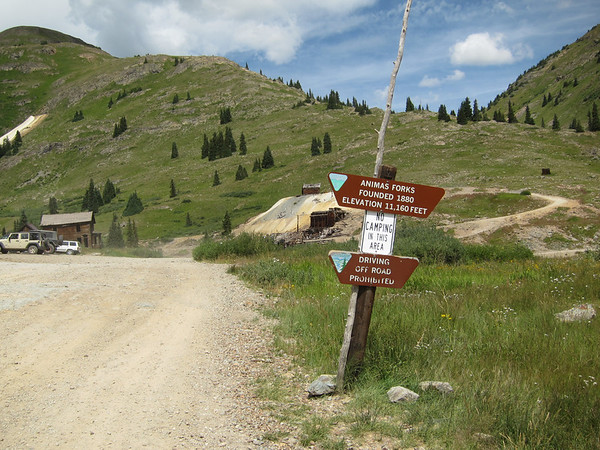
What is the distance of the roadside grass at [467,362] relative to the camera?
443 cm

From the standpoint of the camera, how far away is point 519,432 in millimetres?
4266

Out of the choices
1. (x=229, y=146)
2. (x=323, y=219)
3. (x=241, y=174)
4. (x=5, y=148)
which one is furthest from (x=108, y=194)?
(x=5, y=148)

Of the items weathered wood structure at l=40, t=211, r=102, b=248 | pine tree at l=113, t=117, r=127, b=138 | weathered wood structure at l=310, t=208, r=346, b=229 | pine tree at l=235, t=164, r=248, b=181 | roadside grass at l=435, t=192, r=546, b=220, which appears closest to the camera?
roadside grass at l=435, t=192, r=546, b=220

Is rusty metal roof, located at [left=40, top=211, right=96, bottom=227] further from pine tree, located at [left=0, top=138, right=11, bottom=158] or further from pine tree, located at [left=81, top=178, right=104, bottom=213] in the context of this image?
pine tree, located at [left=0, top=138, right=11, bottom=158]

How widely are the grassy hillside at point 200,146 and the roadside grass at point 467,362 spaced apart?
15.3 m

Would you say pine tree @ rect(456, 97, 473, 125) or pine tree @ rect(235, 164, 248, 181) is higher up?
pine tree @ rect(456, 97, 473, 125)

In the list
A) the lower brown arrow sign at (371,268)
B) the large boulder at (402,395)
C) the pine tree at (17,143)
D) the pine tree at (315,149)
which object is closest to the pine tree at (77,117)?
the pine tree at (17,143)

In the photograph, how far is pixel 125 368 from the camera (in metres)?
6.59

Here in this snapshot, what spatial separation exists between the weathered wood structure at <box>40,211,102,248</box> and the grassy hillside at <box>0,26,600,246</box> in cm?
689

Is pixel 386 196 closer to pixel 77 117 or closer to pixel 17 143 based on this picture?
pixel 17 143

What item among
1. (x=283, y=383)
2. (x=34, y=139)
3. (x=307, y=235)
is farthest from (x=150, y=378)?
(x=34, y=139)

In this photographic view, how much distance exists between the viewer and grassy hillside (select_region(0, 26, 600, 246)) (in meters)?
54.3

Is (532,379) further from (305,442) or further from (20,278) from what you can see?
(20,278)

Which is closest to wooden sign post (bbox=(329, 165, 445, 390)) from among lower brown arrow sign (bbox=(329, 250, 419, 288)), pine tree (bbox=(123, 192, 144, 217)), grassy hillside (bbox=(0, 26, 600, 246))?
lower brown arrow sign (bbox=(329, 250, 419, 288))
